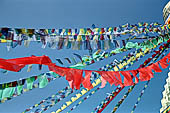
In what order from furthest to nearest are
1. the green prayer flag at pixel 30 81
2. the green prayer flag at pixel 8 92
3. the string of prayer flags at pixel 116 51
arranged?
the string of prayer flags at pixel 116 51 → the green prayer flag at pixel 30 81 → the green prayer flag at pixel 8 92

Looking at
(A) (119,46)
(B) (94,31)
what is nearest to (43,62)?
(B) (94,31)

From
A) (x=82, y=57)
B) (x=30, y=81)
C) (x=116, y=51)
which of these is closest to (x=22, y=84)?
(x=30, y=81)

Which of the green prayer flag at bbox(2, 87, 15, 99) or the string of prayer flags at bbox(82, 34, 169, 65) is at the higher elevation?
the string of prayer flags at bbox(82, 34, 169, 65)

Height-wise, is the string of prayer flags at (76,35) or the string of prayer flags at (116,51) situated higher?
the string of prayer flags at (76,35)

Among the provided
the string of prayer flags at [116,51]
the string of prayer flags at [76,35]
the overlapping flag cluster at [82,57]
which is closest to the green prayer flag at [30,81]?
the overlapping flag cluster at [82,57]

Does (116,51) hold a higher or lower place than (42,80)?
higher

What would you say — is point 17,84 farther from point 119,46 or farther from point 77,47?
point 119,46

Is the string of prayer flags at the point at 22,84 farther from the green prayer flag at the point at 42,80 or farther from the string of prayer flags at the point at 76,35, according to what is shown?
the string of prayer flags at the point at 76,35

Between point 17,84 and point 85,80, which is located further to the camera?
point 85,80

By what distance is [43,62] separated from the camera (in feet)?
5.85

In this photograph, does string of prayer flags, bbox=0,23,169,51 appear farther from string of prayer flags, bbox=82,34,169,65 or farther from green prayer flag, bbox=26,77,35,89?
green prayer flag, bbox=26,77,35,89

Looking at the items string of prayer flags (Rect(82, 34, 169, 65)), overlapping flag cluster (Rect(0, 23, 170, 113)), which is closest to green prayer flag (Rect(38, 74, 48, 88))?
overlapping flag cluster (Rect(0, 23, 170, 113))

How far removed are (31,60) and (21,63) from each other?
11cm

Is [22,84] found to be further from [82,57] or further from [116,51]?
[116,51]
